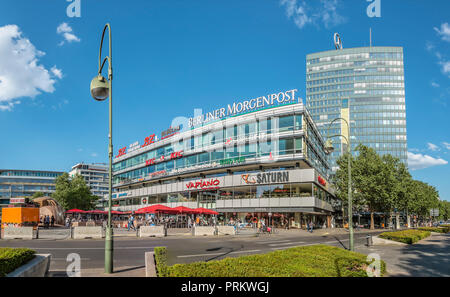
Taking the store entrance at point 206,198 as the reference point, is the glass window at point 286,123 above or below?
above

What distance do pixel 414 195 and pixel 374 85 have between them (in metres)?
67.3

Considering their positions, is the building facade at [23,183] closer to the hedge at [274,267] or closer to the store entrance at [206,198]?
the store entrance at [206,198]

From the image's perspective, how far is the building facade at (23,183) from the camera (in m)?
131

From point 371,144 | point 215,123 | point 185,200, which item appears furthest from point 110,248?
point 371,144

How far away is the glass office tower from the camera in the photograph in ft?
407

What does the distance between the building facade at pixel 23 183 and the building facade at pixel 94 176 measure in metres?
28.6

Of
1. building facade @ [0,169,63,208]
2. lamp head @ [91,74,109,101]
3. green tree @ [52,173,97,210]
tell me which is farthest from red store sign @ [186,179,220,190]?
building facade @ [0,169,63,208]

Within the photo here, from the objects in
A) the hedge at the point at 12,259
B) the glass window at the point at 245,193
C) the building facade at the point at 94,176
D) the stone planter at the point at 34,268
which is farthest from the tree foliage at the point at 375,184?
the building facade at the point at 94,176

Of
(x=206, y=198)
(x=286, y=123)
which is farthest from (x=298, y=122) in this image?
(x=206, y=198)

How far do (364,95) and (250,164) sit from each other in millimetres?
92145

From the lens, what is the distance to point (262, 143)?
2009 inches

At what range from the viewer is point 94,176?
173625 millimetres

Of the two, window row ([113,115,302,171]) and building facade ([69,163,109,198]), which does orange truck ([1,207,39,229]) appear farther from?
building facade ([69,163,109,198])

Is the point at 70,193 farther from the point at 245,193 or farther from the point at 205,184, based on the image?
the point at 245,193
